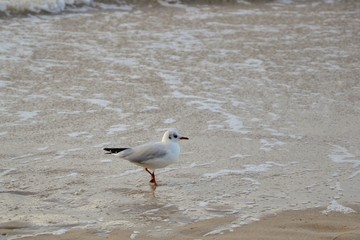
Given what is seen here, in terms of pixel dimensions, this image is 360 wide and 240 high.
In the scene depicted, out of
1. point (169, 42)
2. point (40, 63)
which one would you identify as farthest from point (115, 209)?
point (169, 42)

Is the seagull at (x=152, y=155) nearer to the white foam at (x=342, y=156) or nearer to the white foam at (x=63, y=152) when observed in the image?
the white foam at (x=63, y=152)

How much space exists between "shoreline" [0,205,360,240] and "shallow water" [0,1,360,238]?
8cm

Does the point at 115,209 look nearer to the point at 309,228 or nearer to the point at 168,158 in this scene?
the point at 168,158

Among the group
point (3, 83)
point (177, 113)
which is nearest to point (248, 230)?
point (177, 113)

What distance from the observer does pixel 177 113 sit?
24.2 feet

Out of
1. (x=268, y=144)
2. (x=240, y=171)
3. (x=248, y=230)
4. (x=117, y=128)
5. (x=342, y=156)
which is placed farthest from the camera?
(x=117, y=128)

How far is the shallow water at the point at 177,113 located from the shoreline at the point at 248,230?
83 millimetres

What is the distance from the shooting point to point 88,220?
480 centimetres

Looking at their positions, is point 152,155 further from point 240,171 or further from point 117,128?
point 117,128

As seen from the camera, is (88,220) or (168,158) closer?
(88,220)

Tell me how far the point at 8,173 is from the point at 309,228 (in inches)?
89.6

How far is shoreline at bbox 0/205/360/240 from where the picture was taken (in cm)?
450

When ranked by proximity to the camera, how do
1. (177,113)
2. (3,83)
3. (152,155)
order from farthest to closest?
(3,83)
(177,113)
(152,155)

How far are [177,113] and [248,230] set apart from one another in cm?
289
